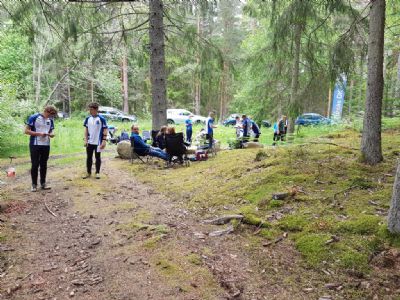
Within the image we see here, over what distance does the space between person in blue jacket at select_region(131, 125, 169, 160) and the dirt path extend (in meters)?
3.33

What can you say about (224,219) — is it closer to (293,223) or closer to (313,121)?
(293,223)

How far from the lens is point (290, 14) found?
625cm

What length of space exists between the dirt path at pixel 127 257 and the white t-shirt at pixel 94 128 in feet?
5.90

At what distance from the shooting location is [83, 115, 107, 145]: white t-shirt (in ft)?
22.0

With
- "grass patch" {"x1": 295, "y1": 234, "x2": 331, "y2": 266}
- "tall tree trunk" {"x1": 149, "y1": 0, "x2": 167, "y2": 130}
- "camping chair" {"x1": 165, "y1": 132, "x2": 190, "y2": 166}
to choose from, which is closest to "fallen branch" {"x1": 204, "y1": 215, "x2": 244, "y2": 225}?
"grass patch" {"x1": 295, "y1": 234, "x2": 331, "y2": 266}

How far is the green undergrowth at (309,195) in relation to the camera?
10.4 ft

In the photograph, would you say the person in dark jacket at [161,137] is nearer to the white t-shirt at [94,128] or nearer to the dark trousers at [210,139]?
the dark trousers at [210,139]

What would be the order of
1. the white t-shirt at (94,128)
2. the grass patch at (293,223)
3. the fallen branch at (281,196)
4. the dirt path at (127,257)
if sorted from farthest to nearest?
the white t-shirt at (94,128) → the fallen branch at (281,196) → the grass patch at (293,223) → the dirt path at (127,257)

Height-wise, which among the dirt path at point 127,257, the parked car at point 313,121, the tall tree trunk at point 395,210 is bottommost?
the dirt path at point 127,257

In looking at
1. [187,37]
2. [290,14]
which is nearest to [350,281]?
[290,14]

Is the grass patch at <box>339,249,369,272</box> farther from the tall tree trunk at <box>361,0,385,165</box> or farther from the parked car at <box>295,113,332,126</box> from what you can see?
the parked car at <box>295,113,332,126</box>

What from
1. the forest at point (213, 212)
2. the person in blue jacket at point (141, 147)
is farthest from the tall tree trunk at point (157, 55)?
the person in blue jacket at point (141, 147)

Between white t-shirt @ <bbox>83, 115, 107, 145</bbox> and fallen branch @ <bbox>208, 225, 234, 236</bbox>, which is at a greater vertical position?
white t-shirt @ <bbox>83, 115, 107, 145</bbox>

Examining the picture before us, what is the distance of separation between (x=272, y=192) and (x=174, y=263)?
214 centimetres
